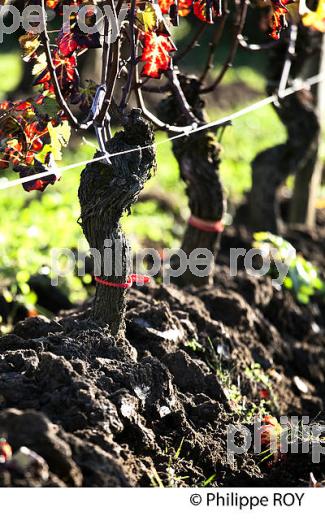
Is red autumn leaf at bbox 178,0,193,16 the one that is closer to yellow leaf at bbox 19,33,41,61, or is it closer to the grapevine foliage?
the grapevine foliage

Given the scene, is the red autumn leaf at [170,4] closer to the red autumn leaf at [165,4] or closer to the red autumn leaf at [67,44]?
the red autumn leaf at [165,4]

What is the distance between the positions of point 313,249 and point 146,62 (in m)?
3.19

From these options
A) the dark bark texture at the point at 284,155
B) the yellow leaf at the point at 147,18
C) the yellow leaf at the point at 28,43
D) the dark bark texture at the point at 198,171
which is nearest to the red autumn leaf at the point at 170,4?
the yellow leaf at the point at 147,18

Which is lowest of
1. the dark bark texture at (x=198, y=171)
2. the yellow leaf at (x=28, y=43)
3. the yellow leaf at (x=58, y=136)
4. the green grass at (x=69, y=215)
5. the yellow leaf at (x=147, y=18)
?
the green grass at (x=69, y=215)

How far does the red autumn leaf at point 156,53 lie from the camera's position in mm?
3203

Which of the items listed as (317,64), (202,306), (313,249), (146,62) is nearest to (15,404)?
(146,62)

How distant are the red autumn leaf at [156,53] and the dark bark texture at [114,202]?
18 centimetres

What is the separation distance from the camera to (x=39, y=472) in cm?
227

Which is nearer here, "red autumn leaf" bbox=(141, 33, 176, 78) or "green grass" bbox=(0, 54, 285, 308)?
"red autumn leaf" bbox=(141, 33, 176, 78)

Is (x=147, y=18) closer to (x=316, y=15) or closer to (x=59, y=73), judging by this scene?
(x=59, y=73)

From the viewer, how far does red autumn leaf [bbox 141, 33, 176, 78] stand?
3.20 metres

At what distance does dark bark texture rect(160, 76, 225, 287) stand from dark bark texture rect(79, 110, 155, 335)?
936 mm

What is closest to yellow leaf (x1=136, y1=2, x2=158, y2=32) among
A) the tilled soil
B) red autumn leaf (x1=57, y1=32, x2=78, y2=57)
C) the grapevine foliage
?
the grapevine foliage

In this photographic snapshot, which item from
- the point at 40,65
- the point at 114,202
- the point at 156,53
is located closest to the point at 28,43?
the point at 40,65
